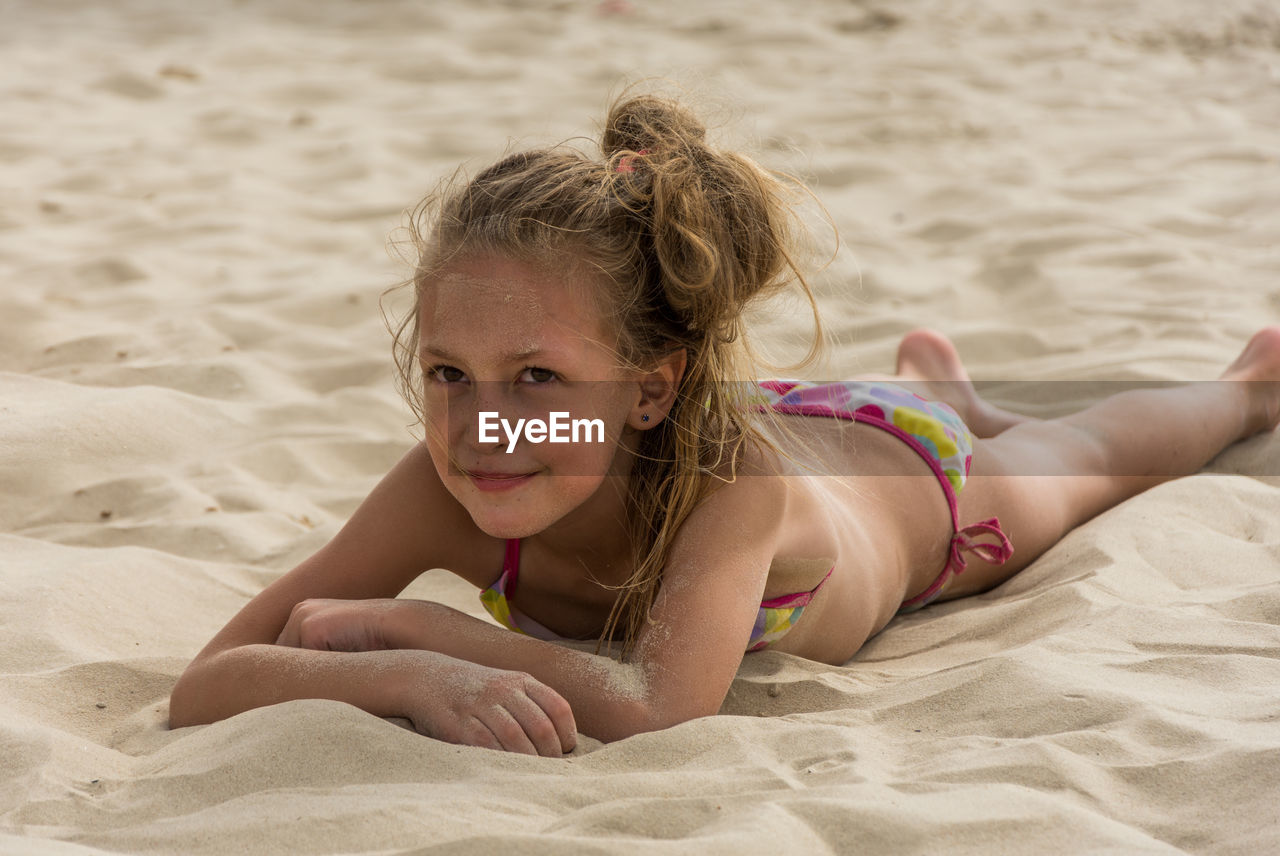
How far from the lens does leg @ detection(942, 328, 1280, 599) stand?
2.99 m

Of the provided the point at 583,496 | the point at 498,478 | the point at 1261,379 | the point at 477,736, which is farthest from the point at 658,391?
the point at 1261,379

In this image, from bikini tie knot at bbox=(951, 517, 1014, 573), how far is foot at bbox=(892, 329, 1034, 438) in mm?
710

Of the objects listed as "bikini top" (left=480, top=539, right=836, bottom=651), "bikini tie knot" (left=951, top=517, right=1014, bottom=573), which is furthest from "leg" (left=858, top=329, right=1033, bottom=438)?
"bikini top" (left=480, top=539, right=836, bottom=651)

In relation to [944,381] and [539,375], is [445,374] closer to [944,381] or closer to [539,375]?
[539,375]

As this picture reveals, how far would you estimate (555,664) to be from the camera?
2096 mm

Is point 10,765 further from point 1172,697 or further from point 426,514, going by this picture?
point 1172,697

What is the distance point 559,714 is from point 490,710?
0.33 ft

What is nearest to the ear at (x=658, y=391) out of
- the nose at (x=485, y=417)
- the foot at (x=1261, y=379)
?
the nose at (x=485, y=417)

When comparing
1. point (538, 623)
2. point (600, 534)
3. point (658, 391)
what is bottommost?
point (538, 623)

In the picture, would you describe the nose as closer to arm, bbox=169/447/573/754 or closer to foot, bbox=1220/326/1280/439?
arm, bbox=169/447/573/754

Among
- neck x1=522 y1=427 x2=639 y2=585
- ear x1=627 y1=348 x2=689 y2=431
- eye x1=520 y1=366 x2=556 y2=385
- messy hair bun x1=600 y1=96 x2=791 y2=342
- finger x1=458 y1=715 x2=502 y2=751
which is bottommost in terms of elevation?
finger x1=458 y1=715 x2=502 y2=751

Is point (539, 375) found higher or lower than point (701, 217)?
lower

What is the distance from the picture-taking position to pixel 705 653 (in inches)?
82.1

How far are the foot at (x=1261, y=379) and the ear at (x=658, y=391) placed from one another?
1917 mm
